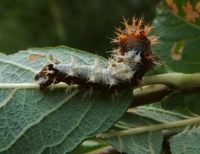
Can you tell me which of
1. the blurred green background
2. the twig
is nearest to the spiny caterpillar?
the twig

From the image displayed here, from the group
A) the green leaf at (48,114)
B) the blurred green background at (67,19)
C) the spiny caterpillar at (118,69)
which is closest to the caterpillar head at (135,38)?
the spiny caterpillar at (118,69)

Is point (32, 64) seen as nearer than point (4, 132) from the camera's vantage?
No

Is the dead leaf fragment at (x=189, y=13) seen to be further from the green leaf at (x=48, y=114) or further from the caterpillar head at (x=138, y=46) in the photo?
the green leaf at (x=48, y=114)

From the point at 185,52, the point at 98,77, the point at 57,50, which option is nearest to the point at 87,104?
the point at 98,77

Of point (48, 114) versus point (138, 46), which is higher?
point (138, 46)

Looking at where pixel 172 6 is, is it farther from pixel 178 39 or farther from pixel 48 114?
pixel 48 114

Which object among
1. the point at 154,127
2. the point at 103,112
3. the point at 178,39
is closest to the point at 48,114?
the point at 103,112

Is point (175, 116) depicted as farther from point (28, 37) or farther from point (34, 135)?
point (28, 37)
